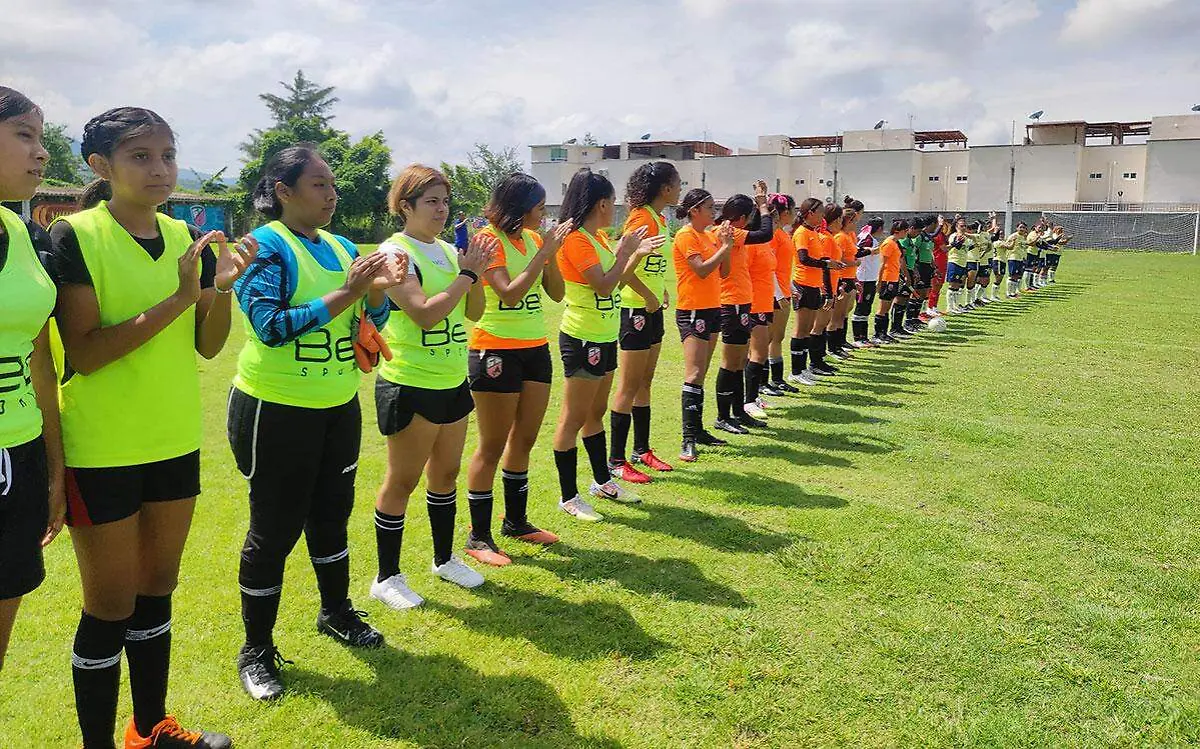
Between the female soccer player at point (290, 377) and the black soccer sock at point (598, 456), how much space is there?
255cm

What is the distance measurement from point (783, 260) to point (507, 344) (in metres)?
5.84

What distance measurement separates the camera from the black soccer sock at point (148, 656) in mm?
2891

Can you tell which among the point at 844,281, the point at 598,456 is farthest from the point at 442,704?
the point at 844,281

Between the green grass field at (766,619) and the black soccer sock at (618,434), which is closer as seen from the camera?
the green grass field at (766,619)

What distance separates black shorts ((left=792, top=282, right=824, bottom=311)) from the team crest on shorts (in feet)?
20.9

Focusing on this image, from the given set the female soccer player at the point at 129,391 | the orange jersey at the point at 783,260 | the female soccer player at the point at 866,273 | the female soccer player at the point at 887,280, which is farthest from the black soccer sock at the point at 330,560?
the female soccer player at the point at 887,280

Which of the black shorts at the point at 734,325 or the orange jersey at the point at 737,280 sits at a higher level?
the orange jersey at the point at 737,280

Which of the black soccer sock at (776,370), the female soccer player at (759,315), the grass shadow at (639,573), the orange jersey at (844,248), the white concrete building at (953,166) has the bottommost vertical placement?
the grass shadow at (639,573)

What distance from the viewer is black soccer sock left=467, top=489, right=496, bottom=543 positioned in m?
4.79

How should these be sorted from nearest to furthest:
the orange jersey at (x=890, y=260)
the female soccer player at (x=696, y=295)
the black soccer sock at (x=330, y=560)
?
1. the black soccer sock at (x=330, y=560)
2. the female soccer player at (x=696, y=295)
3. the orange jersey at (x=890, y=260)

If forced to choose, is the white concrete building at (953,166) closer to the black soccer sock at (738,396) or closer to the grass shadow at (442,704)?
the black soccer sock at (738,396)

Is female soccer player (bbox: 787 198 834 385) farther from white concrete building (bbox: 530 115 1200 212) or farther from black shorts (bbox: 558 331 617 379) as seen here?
white concrete building (bbox: 530 115 1200 212)

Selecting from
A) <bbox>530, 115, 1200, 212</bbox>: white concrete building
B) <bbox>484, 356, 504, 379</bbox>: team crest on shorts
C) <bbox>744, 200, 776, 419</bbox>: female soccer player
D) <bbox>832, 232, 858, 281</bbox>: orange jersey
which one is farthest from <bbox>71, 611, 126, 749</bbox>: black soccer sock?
<bbox>530, 115, 1200, 212</bbox>: white concrete building

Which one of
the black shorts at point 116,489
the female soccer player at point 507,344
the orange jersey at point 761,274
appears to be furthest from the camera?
the orange jersey at point 761,274
